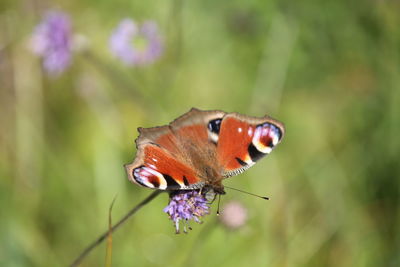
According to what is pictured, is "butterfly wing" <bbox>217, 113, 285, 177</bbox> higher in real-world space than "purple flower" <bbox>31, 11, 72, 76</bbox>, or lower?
lower

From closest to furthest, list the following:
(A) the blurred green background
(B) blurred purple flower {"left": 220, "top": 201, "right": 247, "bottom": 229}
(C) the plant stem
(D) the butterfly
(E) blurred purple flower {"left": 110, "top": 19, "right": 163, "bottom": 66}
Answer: (C) the plant stem → (D) the butterfly → (B) blurred purple flower {"left": 220, "top": 201, "right": 247, "bottom": 229} → (A) the blurred green background → (E) blurred purple flower {"left": 110, "top": 19, "right": 163, "bottom": 66}

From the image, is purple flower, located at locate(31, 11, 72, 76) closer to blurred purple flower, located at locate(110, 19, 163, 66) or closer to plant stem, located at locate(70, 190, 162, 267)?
blurred purple flower, located at locate(110, 19, 163, 66)

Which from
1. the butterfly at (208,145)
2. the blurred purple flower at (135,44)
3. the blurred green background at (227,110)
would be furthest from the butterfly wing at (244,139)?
the blurred purple flower at (135,44)

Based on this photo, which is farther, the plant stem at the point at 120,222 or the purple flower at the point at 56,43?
the purple flower at the point at 56,43

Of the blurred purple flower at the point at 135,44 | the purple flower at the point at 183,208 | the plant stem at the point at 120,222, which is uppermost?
the blurred purple flower at the point at 135,44

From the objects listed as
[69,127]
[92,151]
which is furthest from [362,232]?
[69,127]

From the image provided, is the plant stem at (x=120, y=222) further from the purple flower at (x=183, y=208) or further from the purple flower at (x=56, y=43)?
the purple flower at (x=56, y=43)

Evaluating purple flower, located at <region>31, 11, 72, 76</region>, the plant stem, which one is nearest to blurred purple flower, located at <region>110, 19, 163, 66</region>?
purple flower, located at <region>31, 11, 72, 76</region>
